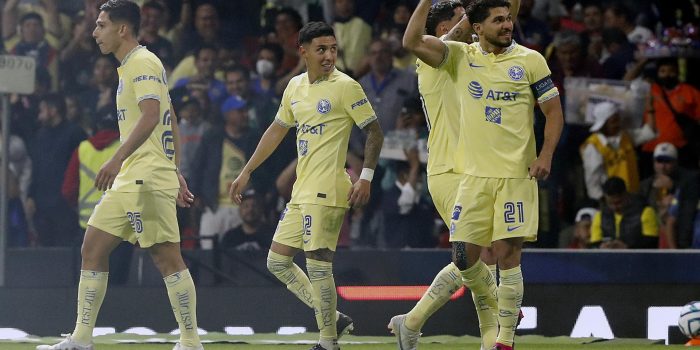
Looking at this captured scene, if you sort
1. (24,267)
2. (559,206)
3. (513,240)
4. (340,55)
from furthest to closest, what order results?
(340,55) < (559,206) < (24,267) < (513,240)

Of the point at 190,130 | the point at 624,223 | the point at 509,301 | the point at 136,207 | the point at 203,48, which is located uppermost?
the point at 203,48

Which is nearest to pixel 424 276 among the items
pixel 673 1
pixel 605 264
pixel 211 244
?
pixel 605 264

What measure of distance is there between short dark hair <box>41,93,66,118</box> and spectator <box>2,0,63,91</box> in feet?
1.60

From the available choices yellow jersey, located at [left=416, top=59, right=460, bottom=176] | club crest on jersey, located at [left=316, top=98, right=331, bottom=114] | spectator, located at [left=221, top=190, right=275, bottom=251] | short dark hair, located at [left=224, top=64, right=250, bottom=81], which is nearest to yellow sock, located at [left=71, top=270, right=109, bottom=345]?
club crest on jersey, located at [left=316, top=98, right=331, bottom=114]

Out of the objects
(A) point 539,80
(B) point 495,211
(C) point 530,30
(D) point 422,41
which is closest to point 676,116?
(C) point 530,30

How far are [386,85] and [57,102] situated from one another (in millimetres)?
3406

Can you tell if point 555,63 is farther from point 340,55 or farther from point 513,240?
point 513,240

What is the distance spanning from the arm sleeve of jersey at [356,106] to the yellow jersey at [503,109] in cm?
101

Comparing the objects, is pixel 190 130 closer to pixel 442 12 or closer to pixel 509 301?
pixel 442 12

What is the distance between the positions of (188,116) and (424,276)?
3355 mm

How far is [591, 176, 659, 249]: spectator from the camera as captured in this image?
43.2ft

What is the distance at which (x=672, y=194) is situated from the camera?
44.2 feet

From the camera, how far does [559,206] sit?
13859 millimetres

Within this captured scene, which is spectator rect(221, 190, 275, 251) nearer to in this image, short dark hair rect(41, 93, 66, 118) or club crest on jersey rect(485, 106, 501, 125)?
short dark hair rect(41, 93, 66, 118)
